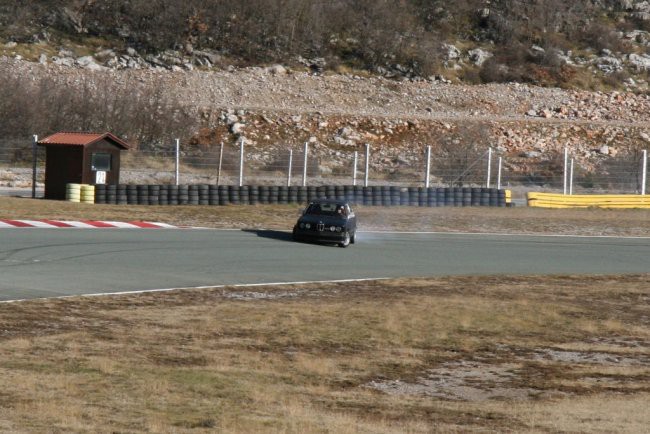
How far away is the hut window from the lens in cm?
3997

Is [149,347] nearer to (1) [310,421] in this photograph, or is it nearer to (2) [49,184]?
(1) [310,421]

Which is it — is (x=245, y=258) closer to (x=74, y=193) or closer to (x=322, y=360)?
(x=322, y=360)

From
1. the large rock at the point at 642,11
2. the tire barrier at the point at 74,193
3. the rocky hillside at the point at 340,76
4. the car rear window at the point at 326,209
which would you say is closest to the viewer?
the car rear window at the point at 326,209

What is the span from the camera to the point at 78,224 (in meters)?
32.8

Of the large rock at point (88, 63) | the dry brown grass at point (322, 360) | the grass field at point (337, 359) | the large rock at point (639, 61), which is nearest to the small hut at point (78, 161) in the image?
the grass field at point (337, 359)

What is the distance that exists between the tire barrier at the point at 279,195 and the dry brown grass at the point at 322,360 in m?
16.7

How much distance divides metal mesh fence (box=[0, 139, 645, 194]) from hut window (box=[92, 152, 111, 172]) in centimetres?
389

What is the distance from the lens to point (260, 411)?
41.1 feet

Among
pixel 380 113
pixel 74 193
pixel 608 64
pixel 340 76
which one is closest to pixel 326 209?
pixel 74 193

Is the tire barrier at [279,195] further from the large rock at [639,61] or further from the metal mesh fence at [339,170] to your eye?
the large rock at [639,61]

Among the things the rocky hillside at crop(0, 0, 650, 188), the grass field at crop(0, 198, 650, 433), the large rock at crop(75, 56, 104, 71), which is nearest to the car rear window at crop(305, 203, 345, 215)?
the grass field at crop(0, 198, 650, 433)

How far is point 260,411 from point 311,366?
294 centimetres

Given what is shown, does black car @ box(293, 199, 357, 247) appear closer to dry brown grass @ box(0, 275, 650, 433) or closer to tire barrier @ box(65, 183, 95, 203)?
dry brown grass @ box(0, 275, 650, 433)

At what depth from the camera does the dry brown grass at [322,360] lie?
1228 centimetres
